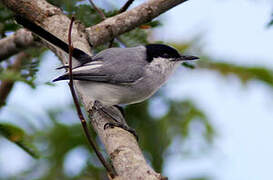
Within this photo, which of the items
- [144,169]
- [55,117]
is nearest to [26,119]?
[55,117]

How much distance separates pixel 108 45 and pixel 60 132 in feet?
2.76

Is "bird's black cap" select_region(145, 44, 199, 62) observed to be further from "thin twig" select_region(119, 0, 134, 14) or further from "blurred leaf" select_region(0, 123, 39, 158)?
"blurred leaf" select_region(0, 123, 39, 158)

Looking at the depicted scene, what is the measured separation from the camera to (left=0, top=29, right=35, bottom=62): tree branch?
3232 mm

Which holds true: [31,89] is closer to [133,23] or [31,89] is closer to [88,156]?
[88,156]

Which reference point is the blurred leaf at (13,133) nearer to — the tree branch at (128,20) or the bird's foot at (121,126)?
the bird's foot at (121,126)

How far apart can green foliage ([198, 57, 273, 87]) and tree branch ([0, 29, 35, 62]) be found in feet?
5.63

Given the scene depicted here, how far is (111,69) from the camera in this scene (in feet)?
9.97

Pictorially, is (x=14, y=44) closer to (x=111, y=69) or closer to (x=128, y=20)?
(x=111, y=69)

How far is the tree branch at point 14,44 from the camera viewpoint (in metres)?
3.23

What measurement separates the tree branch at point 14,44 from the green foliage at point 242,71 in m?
1.71

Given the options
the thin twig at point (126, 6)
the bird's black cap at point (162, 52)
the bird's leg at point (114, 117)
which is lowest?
the bird's leg at point (114, 117)

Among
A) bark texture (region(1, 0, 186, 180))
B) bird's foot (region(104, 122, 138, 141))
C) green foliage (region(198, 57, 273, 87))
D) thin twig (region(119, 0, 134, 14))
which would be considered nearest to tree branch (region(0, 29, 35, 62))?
bark texture (region(1, 0, 186, 180))

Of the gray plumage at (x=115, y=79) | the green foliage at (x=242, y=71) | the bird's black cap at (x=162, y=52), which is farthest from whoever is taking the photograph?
the green foliage at (x=242, y=71)

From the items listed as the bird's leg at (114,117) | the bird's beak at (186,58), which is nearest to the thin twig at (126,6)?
the bird's beak at (186,58)
